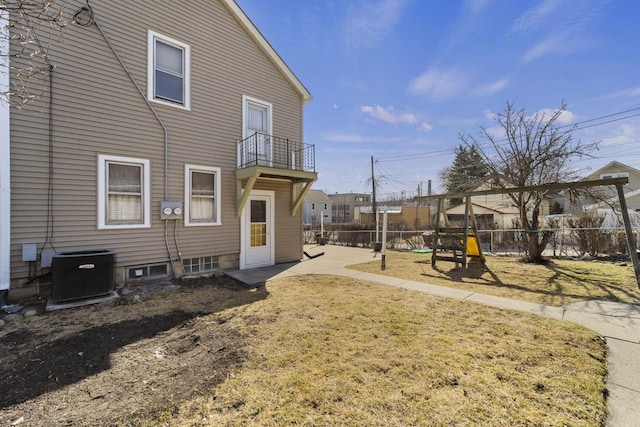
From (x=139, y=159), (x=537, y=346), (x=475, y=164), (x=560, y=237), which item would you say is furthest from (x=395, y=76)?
(x=537, y=346)

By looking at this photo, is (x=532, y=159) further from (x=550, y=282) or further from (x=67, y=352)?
(x=67, y=352)

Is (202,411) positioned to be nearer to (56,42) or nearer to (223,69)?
(56,42)

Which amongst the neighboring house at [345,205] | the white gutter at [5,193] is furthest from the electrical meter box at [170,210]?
the neighboring house at [345,205]

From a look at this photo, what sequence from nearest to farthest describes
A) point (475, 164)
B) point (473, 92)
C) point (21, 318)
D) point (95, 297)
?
point (21, 318) < point (95, 297) < point (475, 164) < point (473, 92)

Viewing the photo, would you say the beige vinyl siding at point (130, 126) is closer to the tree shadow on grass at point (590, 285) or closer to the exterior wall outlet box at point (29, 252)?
the exterior wall outlet box at point (29, 252)

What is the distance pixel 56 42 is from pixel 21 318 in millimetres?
4953

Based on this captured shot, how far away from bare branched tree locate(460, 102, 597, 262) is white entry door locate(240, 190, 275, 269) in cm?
777

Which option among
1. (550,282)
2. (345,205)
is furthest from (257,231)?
(345,205)

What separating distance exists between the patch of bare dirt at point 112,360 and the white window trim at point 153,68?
455 cm

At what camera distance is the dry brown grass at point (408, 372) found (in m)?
2.13

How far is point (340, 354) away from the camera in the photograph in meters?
3.07

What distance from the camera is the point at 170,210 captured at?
21.0 ft

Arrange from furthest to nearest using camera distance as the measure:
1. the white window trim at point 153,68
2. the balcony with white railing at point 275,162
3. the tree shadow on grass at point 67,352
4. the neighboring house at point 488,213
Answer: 1. the neighboring house at point 488,213
2. the balcony with white railing at point 275,162
3. the white window trim at point 153,68
4. the tree shadow on grass at point 67,352

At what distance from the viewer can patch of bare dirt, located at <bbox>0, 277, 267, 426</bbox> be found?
2264 millimetres
